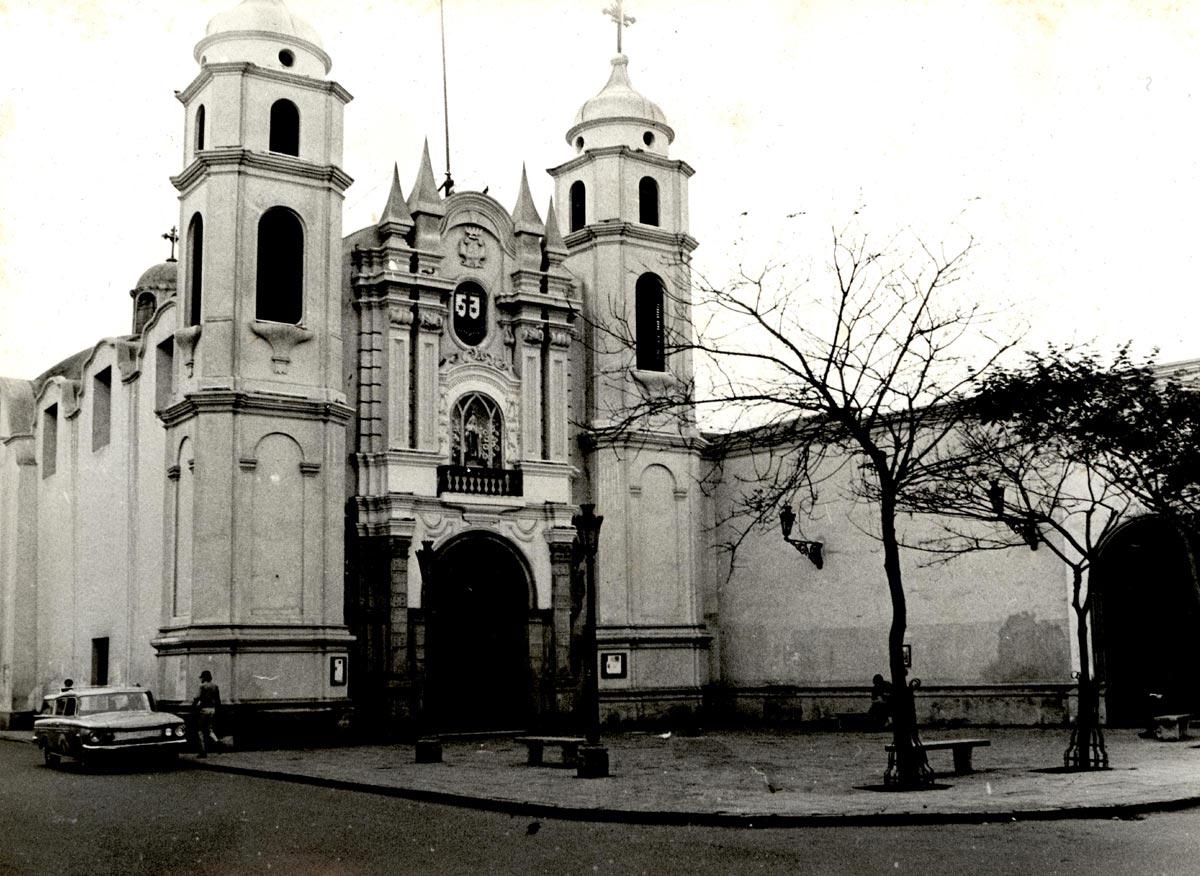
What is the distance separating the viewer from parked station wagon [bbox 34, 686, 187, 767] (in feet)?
69.6

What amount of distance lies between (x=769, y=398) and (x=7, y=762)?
52.2 ft

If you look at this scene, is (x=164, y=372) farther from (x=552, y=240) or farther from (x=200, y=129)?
(x=552, y=240)

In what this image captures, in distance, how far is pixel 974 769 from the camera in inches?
716

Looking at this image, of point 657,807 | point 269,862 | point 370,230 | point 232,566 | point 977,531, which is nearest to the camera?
point 269,862

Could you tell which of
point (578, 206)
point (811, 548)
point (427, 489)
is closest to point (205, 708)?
point (427, 489)

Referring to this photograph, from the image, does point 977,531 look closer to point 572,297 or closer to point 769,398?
point 572,297

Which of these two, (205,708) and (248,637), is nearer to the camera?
(205,708)

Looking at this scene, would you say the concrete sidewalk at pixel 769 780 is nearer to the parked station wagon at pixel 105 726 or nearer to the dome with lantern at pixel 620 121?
the parked station wagon at pixel 105 726

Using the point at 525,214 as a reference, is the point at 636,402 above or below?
below

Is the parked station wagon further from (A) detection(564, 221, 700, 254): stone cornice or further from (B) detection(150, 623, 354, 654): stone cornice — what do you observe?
(A) detection(564, 221, 700, 254): stone cornice

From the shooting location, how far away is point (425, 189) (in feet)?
101

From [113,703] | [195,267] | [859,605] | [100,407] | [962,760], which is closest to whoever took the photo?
[962,760]

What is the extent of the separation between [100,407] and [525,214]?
37.7 feet

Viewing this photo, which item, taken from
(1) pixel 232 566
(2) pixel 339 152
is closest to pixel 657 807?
(1) pixel 232 566
